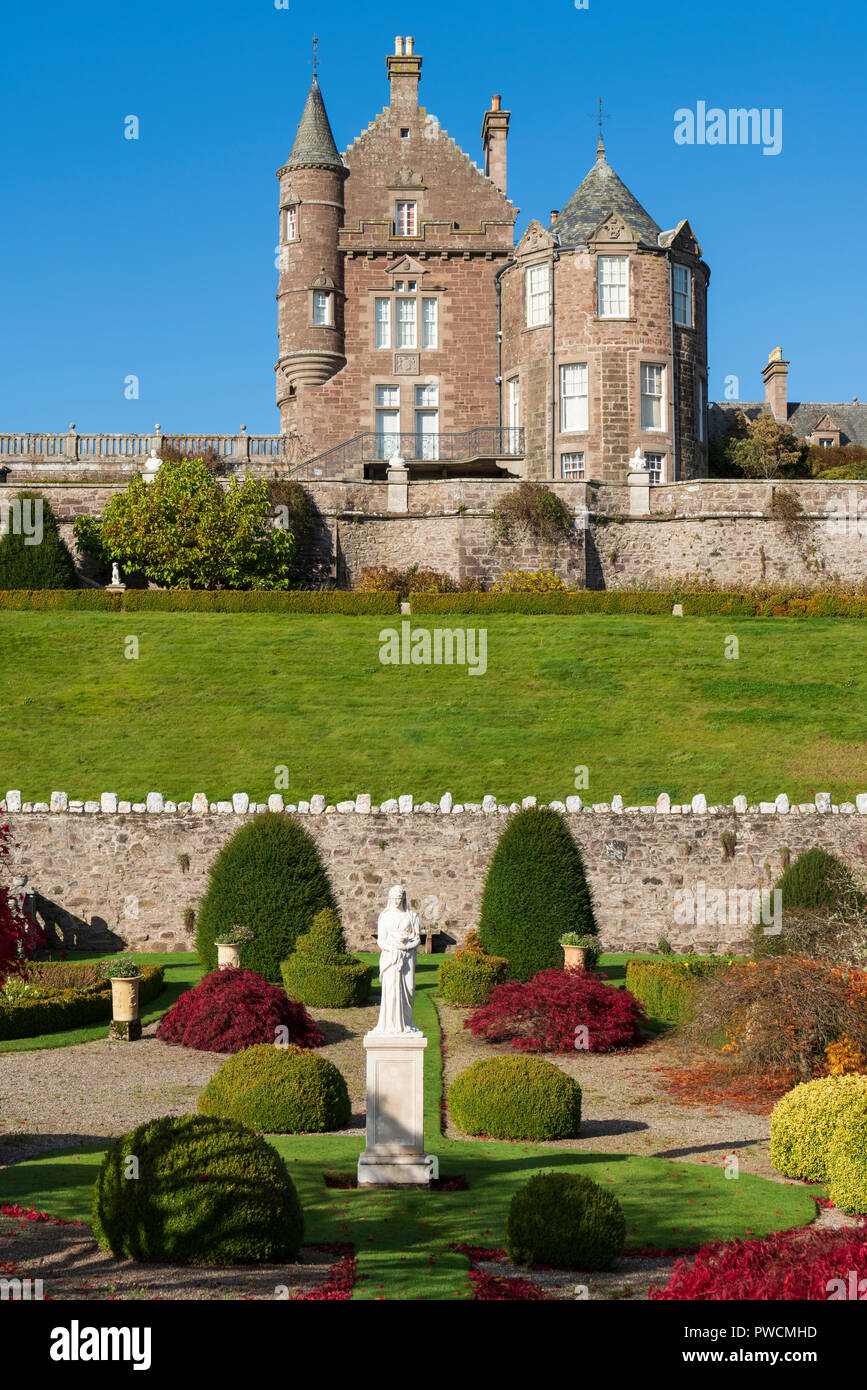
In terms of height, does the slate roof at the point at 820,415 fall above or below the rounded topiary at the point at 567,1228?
above

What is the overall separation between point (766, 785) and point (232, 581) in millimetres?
22744

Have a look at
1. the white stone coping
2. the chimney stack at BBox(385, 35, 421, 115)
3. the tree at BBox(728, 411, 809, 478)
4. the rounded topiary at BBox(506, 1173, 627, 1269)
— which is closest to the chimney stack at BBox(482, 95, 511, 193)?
the chimney stack at BBox(385, 35, 421, 115)

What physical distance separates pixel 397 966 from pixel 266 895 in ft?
35.3

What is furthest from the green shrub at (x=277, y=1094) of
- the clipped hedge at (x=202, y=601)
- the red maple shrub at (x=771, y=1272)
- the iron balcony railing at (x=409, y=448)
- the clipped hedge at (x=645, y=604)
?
the iron balcony railing at (x=409, y=448)

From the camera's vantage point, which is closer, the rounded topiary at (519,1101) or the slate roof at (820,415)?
the rounded topiary at (519,1101)

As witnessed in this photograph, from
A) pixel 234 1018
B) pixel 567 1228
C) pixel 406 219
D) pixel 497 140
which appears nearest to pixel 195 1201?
pixel 567 1228

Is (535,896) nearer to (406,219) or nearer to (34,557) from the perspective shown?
(34,557)

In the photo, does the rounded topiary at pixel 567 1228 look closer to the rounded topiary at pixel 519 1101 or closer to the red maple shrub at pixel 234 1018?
the rounded topiary at pixel 519 1101

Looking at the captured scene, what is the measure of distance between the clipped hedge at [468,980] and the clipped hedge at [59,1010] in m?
5.21

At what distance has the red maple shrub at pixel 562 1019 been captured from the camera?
844 inches

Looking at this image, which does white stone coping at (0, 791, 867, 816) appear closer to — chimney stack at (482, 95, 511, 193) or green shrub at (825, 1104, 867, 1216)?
green shrub at (825, 1104, 867, 1216)

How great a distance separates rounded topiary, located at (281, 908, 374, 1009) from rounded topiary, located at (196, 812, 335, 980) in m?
0.60

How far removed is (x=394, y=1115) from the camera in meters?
14.5

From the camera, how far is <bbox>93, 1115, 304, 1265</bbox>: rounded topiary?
11109mm
